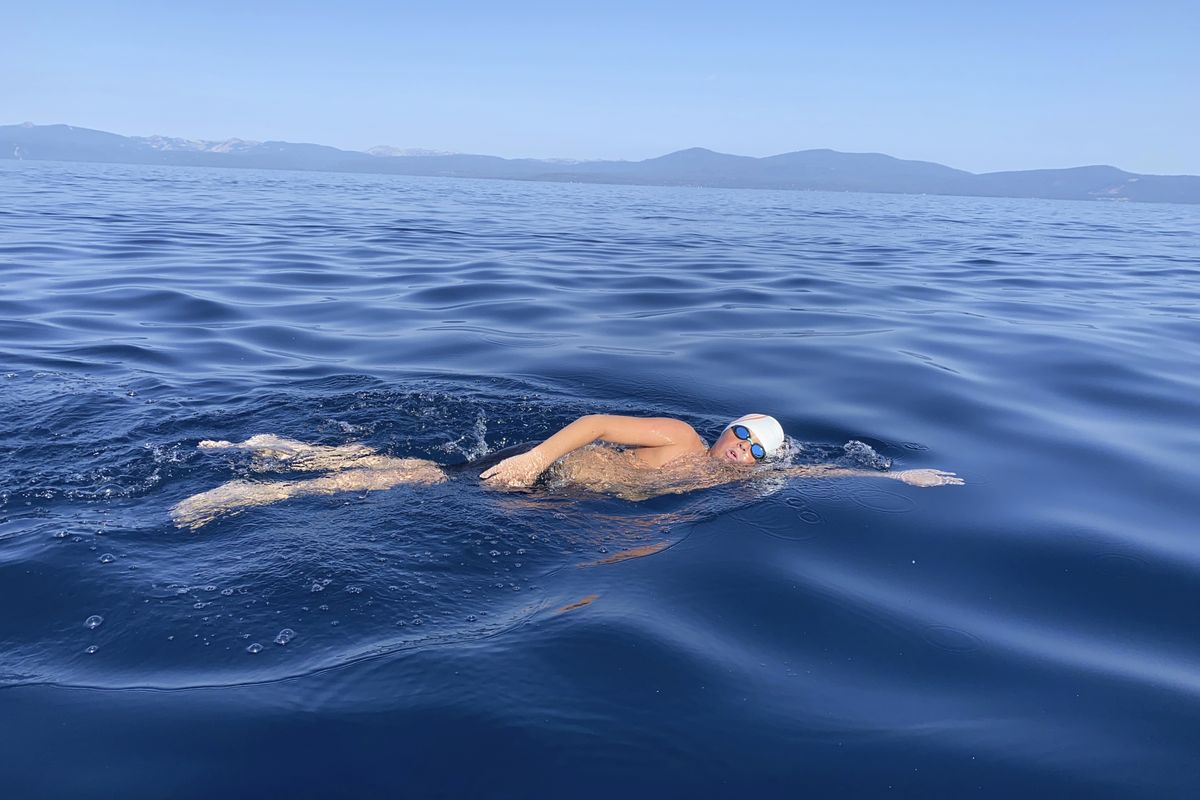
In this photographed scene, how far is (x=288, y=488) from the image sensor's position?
5930 mm

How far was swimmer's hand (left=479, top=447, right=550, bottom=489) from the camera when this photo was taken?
603 centimetres

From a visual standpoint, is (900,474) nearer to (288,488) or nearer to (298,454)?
(288,488)

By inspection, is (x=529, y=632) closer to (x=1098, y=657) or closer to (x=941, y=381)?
(x=1098, y=657)

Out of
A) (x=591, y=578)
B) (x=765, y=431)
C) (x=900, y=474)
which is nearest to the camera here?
(x=591, y=578)

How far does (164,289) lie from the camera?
14391 mm

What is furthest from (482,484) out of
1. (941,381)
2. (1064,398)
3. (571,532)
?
(1064,398)

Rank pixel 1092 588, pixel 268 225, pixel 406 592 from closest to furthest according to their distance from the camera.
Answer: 1. pixel 406 592
2. pixel 1092 588
3. pixel 268 225

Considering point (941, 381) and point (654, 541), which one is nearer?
point (654, 541)

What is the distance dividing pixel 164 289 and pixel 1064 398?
1442cm

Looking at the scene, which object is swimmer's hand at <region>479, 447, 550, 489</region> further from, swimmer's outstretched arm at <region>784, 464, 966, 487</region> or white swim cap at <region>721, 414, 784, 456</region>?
swimmer's outstretched arm at <region>784, 464, 966, 487</region>

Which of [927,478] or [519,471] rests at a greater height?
[519,471]

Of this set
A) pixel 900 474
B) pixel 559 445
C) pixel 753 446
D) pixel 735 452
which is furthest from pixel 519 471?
pixel 900 474

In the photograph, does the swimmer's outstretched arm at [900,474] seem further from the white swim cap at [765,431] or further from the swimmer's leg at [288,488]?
the swimmer's leg at [288,488]

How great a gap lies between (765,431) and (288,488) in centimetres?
397
